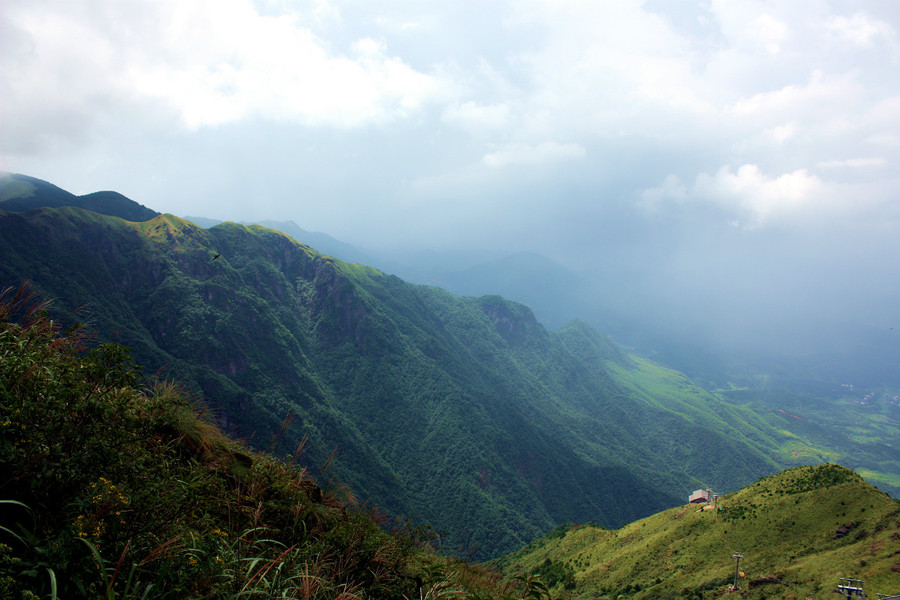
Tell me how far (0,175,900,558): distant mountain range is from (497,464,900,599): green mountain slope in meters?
30.0

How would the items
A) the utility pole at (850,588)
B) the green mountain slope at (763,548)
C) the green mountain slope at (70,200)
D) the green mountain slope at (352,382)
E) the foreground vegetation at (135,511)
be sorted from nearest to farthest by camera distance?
1. the foreground vegetation at (135,511)
2. the utility pole at (850,588)
3. the green mountain slope at (763,548)
4. the green mountain slope at (352,382)
5. the green mountain slope at (70,200)

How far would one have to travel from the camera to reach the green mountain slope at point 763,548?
26625 mm

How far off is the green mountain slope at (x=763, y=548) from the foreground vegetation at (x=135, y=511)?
23690mm

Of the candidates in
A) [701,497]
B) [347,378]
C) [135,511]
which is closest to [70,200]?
[347,378]

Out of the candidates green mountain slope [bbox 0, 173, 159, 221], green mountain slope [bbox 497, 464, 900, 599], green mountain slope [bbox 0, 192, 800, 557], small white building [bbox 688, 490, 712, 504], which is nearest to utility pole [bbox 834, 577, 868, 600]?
green mountain slope [bbox 497, 464, 900, 599]

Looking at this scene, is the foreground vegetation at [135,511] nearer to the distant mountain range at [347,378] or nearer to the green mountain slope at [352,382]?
the green mountain slope at [352,382]

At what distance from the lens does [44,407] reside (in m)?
4.90

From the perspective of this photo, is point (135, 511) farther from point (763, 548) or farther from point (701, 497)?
point (701, 497)

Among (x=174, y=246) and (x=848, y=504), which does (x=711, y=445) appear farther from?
(x=174, y=246)

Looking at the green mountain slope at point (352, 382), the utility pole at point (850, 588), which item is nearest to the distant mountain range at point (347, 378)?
the green mountain slope at point (352, 382)

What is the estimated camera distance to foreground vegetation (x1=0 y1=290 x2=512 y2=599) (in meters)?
4.11

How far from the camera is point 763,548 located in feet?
110

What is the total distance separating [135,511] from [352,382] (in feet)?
452

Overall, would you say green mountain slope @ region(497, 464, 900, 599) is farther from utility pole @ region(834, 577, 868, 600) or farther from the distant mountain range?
the distant mountain range
